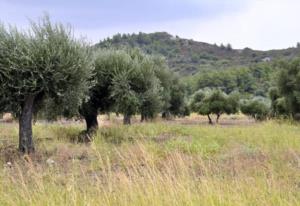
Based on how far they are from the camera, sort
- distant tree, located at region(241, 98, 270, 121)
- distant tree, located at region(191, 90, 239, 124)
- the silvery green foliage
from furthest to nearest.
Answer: distant tree, located at region(241, 98, 270, 121), distant tree, located at region(191, 90, 239, 124), the silvery green foliage

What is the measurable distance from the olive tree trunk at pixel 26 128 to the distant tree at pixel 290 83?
23880mm

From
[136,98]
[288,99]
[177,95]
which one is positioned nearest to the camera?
[136,98]

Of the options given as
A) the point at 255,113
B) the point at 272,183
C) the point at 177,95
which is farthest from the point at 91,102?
the point at 255,113

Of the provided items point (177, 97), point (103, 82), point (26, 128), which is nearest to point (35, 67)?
point (26, 128)

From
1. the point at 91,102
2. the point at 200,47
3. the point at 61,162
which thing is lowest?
the point at 61,162

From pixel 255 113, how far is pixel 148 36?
11767 cm

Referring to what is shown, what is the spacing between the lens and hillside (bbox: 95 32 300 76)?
494 ft

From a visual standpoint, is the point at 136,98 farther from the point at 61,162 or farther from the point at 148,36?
the point at 148,36

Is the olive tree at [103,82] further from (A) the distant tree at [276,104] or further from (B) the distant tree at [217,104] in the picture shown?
(B) the distant tree at [217,104]

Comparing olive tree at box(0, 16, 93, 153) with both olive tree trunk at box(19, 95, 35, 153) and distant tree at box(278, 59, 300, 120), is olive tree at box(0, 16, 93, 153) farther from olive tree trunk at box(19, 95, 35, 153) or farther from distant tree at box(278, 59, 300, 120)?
distant tree at box(278, 59, 300, 120)

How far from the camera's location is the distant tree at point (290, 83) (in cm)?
3288

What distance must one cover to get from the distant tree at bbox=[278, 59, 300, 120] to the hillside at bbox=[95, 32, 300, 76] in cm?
10540

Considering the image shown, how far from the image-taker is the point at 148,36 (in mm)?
174125

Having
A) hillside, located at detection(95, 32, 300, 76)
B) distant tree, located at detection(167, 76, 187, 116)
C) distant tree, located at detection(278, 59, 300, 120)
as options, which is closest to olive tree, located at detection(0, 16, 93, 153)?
distant tree, located at detection(278, 59, 300, 120)
